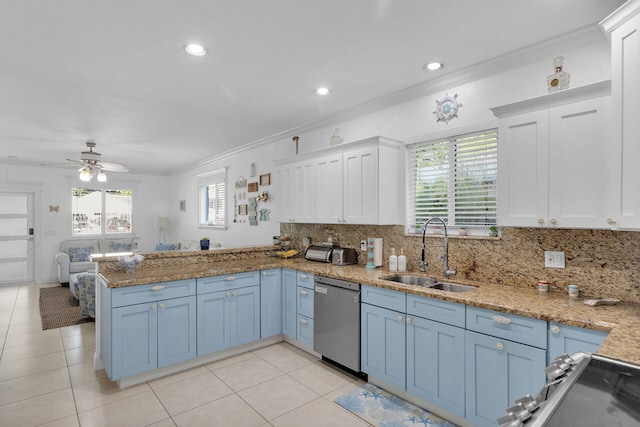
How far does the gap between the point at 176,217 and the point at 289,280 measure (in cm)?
589

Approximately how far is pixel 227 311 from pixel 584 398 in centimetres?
A: 297

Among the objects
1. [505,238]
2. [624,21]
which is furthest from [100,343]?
[624,21]

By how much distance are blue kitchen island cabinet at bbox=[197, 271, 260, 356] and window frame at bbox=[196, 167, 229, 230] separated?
9.77 ft

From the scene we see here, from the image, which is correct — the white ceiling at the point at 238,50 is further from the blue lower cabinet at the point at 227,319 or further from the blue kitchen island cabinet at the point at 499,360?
the blue lower cabinet at the point at 227,319

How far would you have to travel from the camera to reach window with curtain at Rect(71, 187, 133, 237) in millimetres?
7809

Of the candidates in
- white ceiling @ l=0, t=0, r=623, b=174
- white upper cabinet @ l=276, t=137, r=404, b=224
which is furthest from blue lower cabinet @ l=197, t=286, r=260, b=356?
white ceiling @ l=0, t=0, r=623, b=174

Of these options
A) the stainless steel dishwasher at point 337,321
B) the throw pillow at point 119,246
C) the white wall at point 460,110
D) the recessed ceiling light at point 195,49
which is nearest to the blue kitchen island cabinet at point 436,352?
the stainless steel dishwasher at point 337,321

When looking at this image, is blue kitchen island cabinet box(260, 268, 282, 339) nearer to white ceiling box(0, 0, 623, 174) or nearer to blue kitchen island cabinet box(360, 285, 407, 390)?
blue kitchen island cabinet box(360, 285, 407, 390)

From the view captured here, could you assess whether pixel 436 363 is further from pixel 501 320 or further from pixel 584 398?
pixel 584 398

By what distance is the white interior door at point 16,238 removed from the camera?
22.8 ft

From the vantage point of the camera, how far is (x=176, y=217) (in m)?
8.61

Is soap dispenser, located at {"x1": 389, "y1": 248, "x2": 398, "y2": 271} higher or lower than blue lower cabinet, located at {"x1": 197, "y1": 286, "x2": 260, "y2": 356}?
higher

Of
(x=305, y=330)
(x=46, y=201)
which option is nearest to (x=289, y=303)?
(x=305, y=330)

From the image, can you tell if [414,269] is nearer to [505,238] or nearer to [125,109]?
[505,238]
